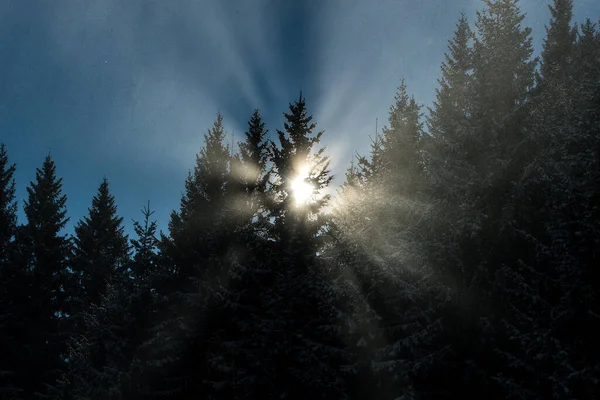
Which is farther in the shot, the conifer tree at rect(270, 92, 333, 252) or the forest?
the conifer tree at rect(270, 92, 333, 252)

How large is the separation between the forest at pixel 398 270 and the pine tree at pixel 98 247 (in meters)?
13.2

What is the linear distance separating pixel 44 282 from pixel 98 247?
19.5 feet

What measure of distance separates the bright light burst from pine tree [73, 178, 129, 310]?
64.1ft

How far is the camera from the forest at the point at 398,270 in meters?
10.9

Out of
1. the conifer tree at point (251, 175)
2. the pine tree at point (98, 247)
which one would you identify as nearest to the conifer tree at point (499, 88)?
the conifer tree at point (251, 175)

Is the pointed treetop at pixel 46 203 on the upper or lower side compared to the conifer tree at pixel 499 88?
upper

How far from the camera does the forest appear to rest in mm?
10930

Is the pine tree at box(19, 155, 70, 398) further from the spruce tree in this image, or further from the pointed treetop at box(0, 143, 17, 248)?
the spruce tree

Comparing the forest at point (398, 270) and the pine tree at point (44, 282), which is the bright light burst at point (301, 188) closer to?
the forest at point (398, 270)

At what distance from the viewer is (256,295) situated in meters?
16.4

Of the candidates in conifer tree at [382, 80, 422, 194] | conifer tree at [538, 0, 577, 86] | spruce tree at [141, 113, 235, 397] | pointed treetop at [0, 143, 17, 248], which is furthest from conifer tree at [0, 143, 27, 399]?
conifer tree at [538, 0, 577, 86]

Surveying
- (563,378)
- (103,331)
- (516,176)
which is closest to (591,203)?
(516,176)

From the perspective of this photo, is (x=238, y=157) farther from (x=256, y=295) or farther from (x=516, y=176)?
(x=516, y=176)

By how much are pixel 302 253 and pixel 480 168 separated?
282 inches
